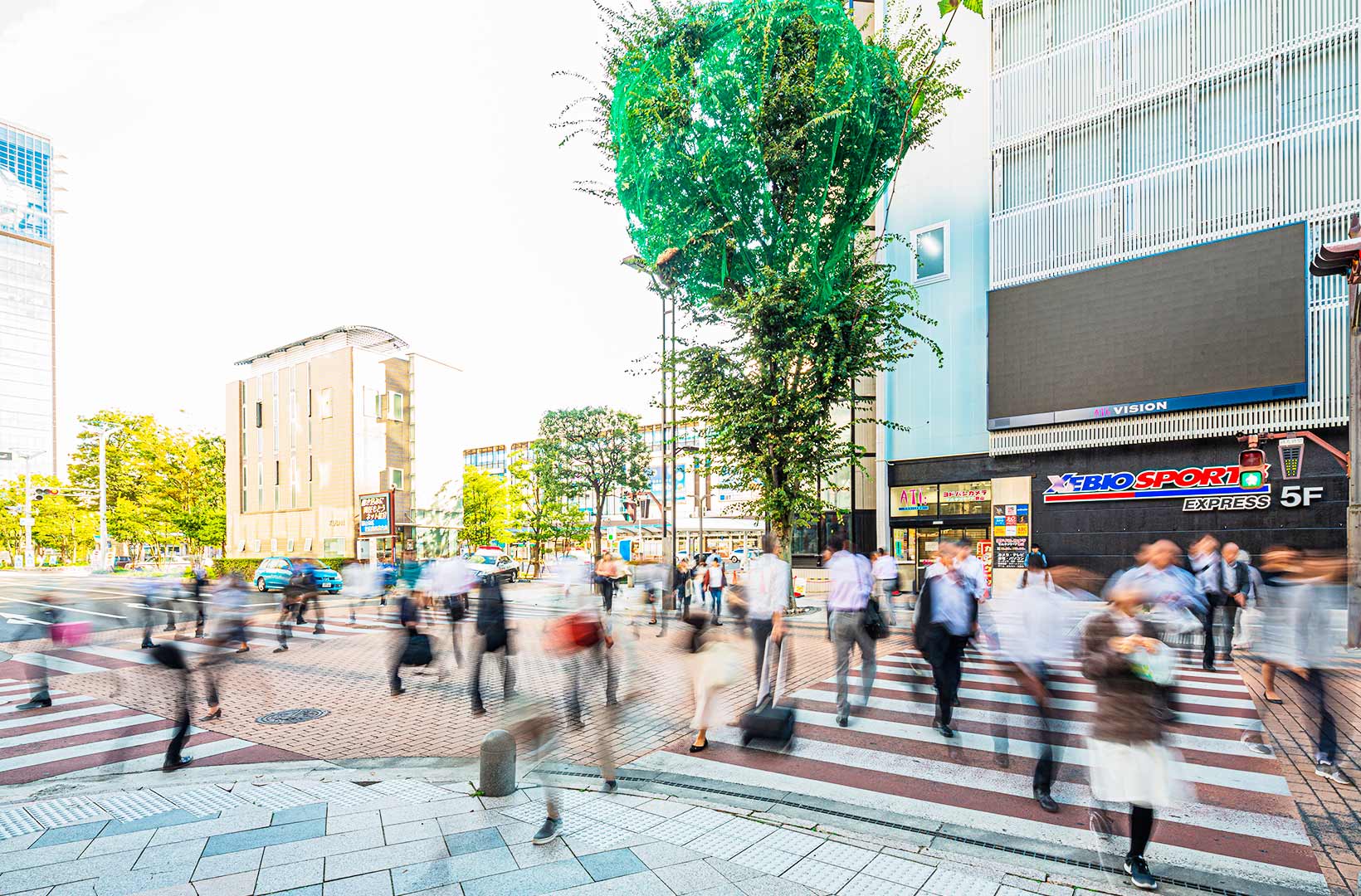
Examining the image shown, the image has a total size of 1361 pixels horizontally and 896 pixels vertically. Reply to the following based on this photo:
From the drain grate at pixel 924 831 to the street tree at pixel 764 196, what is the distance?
1253 cm

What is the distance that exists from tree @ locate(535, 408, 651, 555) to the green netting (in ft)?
118

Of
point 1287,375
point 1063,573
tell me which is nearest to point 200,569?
point 1063,573

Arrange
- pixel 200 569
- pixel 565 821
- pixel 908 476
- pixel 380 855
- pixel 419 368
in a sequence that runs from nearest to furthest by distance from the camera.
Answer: pixel 380 855 < pixel 565 821 < pixel 200 569 < pixel 908 476 < pixel 419 368

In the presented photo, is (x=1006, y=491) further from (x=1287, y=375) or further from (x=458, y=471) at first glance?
(x=458, y=471)

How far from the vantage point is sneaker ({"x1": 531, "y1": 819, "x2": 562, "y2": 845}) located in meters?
5.15

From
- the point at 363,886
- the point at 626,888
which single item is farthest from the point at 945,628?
the point at 363,886

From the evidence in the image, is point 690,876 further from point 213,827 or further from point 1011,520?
point 1011,520

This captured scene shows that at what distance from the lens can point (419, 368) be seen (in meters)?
47.6

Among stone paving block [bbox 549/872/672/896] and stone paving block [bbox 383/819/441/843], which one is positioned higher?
stone paving block [bbox 549/872/672/896]

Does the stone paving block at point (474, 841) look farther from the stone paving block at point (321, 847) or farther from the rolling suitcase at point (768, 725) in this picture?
the rolling suitcase at point (768, 725)

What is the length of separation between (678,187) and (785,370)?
17.6 feet

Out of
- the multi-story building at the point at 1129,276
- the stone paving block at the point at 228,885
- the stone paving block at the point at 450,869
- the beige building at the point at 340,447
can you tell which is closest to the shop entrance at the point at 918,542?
the multi-story building at the point at 1129,276

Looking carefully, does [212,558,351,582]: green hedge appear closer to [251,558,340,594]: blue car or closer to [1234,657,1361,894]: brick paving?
[251,558,340,594]: blue car

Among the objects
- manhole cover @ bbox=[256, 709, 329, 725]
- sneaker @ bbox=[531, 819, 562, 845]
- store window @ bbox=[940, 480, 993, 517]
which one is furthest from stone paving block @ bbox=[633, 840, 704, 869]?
store window @ bbox=[940, 480, 993, 517]
